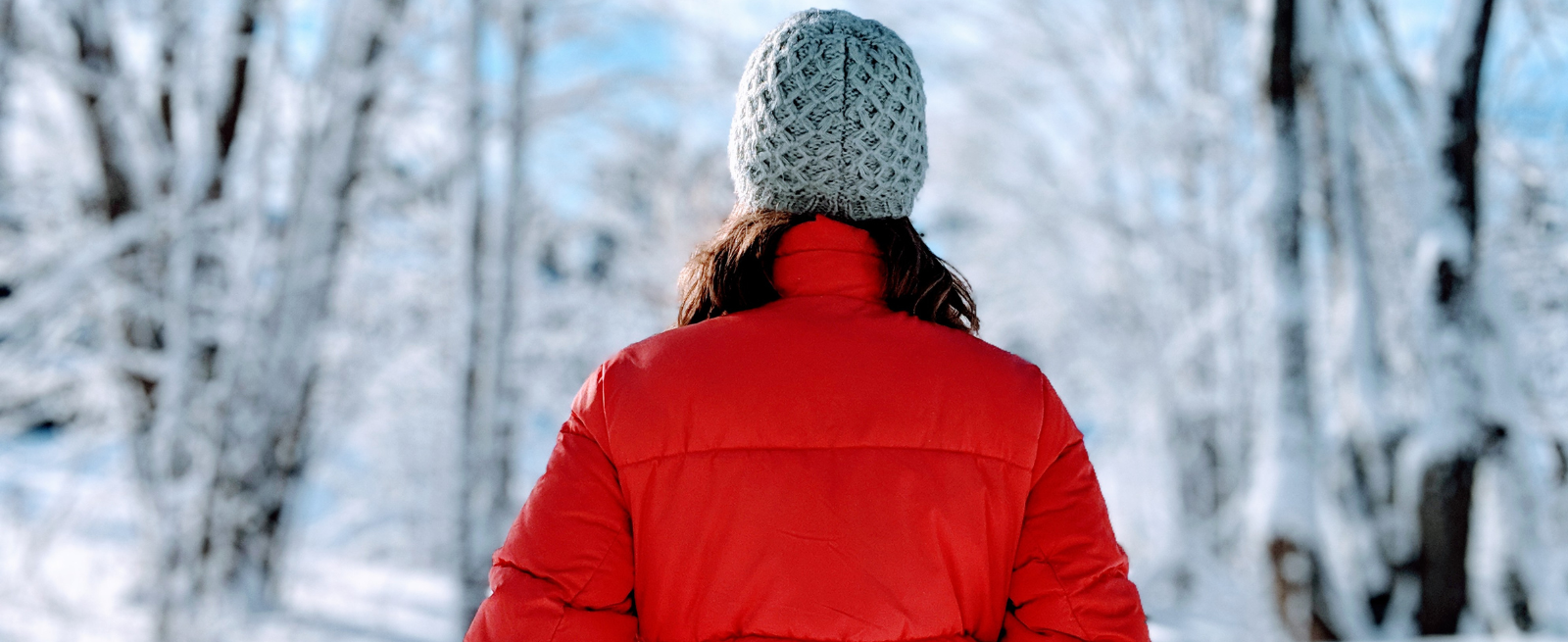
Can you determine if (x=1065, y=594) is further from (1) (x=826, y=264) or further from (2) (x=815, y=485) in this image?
(1) (x=826, y=264)

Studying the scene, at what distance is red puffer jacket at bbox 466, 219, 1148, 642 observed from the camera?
46.9 inches

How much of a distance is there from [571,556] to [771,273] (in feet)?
1.46

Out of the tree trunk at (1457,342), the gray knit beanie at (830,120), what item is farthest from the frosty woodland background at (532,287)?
the gray knit beanie at (830,120)

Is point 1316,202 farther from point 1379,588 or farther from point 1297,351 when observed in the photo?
point 1379,588

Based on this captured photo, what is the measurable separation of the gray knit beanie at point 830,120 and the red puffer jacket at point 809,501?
0.54 ft

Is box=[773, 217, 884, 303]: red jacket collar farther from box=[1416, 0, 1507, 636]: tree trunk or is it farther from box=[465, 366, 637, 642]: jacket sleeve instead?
box=[1416, 0, 1507, 636]: tree trunk

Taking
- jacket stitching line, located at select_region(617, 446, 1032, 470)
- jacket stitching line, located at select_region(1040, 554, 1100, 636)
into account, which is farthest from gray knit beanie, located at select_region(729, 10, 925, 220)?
jacket stitching line, located at select_region(1040, 554, 1100, 636)

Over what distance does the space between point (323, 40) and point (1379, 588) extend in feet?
19.1

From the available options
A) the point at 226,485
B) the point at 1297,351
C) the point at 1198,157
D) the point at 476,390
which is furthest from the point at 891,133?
the point at 1198,157

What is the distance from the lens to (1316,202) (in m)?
4.82

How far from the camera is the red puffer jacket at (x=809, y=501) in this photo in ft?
3.91

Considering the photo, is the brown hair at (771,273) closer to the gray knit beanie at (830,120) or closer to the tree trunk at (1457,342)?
the gray knit beanie at (830,120)

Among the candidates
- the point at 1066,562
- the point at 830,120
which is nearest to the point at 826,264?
the point at 830,120

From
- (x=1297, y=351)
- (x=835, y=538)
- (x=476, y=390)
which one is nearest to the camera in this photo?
(x=835, y=538)
